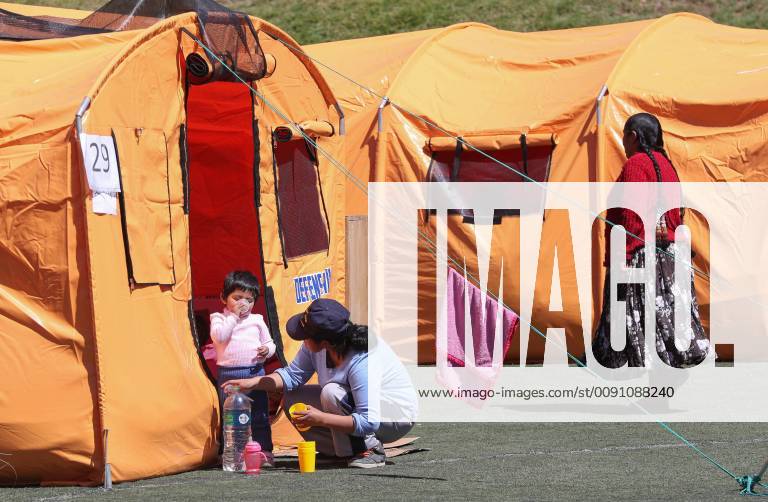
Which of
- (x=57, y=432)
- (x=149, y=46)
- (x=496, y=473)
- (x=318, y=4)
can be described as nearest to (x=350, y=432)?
(x=496, y=473)

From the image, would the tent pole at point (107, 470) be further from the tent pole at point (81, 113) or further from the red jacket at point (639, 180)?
the red jacket at point (639, 180)

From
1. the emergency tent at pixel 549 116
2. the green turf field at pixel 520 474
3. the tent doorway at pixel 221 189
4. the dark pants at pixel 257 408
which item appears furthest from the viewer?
the emergency tent at pixel 549 116

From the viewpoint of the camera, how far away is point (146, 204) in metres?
6.37

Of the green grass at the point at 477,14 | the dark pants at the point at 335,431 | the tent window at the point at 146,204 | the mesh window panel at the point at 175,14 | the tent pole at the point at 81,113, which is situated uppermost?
the green grass at the point at 477,14

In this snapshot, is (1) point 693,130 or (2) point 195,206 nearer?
(2) point 195,206

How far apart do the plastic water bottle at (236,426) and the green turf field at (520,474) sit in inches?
5.8

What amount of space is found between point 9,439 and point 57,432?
0.21 metres

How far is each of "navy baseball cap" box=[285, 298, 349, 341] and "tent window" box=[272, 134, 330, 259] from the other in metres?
1.58

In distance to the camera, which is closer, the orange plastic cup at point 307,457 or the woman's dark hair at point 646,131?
the orange plastic cup at point 307,457

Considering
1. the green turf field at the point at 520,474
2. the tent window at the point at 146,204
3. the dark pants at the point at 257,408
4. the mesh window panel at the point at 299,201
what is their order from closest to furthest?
the green turf field at the point at 520,474
the tent window at the point at 146,204
the dark pants at the point at 257,408
the mesh window panel at the point at 299,201

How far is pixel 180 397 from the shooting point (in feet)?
20.9

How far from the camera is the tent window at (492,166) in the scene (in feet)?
34.4

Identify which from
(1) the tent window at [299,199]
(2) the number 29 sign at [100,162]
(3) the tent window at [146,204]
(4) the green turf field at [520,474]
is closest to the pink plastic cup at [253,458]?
(4) the green turf field at [520,474]

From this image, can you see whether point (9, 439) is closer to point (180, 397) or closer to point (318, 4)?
point (180, 397)
